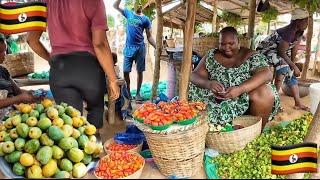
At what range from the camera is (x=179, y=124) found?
105 inches

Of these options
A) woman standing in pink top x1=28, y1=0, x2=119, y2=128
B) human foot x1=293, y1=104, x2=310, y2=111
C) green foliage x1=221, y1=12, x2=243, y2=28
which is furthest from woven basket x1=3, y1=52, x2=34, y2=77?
green foliage x1=221, y1=12, x2=243, y2=28

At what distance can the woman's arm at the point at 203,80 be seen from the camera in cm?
337

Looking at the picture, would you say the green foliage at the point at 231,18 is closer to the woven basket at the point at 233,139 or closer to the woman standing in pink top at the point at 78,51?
the woven basket at the point at 233,139

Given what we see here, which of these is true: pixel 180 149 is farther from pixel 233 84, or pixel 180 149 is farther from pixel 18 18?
pixel 18 18

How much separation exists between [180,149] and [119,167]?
48 cm

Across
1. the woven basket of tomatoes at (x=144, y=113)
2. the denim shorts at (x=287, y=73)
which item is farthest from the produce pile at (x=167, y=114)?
the denim shorts at (x=287, y=73)

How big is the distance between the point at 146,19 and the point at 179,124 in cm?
398

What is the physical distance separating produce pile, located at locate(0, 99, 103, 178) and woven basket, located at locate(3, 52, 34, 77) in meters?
3.44

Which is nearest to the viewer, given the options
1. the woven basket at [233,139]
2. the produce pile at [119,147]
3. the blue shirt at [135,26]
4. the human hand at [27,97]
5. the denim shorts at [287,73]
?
the woven basket at [233,139]

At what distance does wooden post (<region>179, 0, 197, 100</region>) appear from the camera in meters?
3.43

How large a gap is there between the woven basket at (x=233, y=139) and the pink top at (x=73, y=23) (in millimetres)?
1327

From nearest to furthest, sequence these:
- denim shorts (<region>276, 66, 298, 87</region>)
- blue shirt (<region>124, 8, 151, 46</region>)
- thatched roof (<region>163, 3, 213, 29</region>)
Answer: denim shorts (<region>276, 66, 298, 87</region>) < blue shirt (<region>124, 8, 151, 46</region>) < thatched roof (<region>163, 3, 213, 29</region>)

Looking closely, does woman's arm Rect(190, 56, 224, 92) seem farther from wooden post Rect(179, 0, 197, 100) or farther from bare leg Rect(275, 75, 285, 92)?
bare leg Rect(275, 75, 285, 92)

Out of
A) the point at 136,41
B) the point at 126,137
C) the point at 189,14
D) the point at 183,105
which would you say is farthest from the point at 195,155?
the point at 136,41
